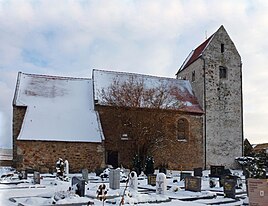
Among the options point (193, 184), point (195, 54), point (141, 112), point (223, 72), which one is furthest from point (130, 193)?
point (195, 54)

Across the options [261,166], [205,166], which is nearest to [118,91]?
[205,166]

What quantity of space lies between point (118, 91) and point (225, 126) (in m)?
8.94

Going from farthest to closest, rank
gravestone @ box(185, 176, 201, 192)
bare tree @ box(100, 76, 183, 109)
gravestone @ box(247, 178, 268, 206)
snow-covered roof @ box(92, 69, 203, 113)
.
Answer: snow-covered roof @ box(92, 69, 203, 113)
bare tree @ box(100, 76, 183, 109)
gravestone @ box(185, 176, 201, 192)
gravestone @ box(247, 178, 268, 206)

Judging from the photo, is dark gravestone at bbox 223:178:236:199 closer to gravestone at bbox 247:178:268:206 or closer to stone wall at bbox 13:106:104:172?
gravestone at bbox 247:178:268:206

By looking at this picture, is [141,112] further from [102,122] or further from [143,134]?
[102,122]

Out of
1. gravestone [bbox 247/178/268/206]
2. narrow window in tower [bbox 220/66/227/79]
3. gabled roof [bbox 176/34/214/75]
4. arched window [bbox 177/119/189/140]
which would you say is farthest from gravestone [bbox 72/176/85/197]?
narrow window in tower [bbox 220/66/227/79]

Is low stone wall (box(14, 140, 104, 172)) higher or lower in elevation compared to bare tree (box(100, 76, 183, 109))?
lower

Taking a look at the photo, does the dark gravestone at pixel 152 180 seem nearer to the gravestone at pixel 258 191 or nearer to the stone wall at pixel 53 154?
the gravestone at pixel 258 191

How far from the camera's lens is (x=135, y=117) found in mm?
24359

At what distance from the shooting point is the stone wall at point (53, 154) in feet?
70.3

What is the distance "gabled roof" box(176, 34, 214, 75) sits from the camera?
29.4m

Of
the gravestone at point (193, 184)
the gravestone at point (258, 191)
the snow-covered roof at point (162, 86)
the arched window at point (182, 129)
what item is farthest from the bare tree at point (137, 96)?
the gravestone at point (258, 191)

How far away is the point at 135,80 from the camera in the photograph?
27922 mm

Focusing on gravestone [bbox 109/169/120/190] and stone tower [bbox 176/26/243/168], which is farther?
stone tower [bbox 176/26/243/168]
